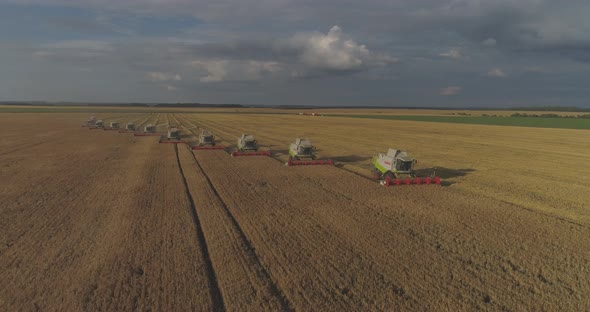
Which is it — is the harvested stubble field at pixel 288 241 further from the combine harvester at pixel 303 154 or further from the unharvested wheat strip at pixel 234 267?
the combine harvester at pixel 303 154

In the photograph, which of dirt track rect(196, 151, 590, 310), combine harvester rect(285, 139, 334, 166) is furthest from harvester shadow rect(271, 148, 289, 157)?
dirt track rect(196, 151, 590, 310)

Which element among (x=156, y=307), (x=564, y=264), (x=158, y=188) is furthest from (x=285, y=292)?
(x=158, y=188)

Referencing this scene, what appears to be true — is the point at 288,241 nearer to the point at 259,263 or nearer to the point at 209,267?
the point at 259,263

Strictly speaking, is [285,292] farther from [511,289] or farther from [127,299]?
[511,289]

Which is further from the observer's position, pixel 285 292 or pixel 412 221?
pixel 412 221

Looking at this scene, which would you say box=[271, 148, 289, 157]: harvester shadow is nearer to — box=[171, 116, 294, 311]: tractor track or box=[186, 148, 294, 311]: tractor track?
box=[171, 116, 294, 311]: tractor track
